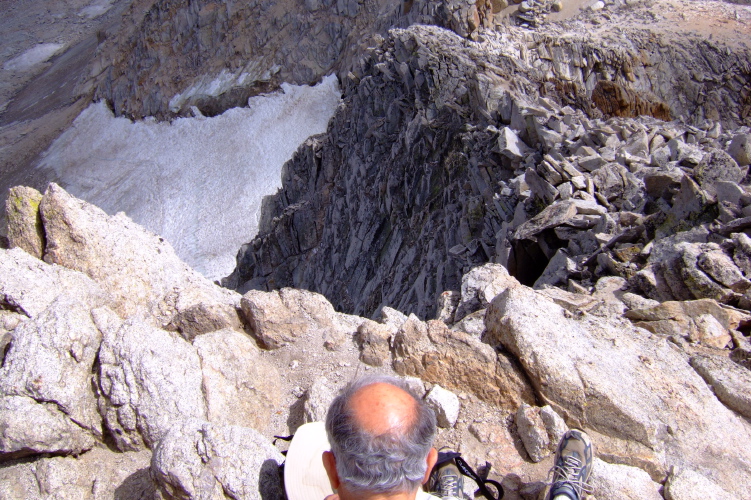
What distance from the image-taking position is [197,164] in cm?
3356

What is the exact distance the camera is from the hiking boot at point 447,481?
3.40m

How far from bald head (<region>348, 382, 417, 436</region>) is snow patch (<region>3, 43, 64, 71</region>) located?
60.6 meters

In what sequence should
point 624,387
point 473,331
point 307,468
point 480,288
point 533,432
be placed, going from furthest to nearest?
point 480,288 → point 473,331 → point 624,387 → point 533,432 → point 307,468

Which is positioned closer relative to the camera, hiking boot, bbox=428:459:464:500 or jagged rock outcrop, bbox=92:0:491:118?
hiking boot, bbox=428:459:464:500

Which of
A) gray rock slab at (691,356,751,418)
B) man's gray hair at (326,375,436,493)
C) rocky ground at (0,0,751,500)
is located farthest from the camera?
gray rock slab at (691,356,751,418)

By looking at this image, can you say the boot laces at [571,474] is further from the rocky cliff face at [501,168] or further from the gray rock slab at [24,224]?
the gray rock slab at [24,224]

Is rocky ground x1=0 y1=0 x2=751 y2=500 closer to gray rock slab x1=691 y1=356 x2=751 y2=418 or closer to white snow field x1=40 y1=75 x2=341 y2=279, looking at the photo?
gray rock slab x1=691 y1=356 x2=751 y2=418

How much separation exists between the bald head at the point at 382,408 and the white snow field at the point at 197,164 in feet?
85.0

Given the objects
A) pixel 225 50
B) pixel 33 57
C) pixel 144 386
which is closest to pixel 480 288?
pixel 144 386

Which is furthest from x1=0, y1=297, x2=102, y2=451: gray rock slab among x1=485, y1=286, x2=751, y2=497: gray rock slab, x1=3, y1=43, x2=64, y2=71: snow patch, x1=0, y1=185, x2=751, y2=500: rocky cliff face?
x1=3, y1=43, x2=64, y2=71: snow patch

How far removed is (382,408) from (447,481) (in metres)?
1.30

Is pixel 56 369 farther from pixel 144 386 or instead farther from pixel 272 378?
pixel 272 378

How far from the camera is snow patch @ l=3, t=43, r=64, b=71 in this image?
51375 mm

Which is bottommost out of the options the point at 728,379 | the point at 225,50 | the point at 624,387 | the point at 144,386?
the point at 225,50
